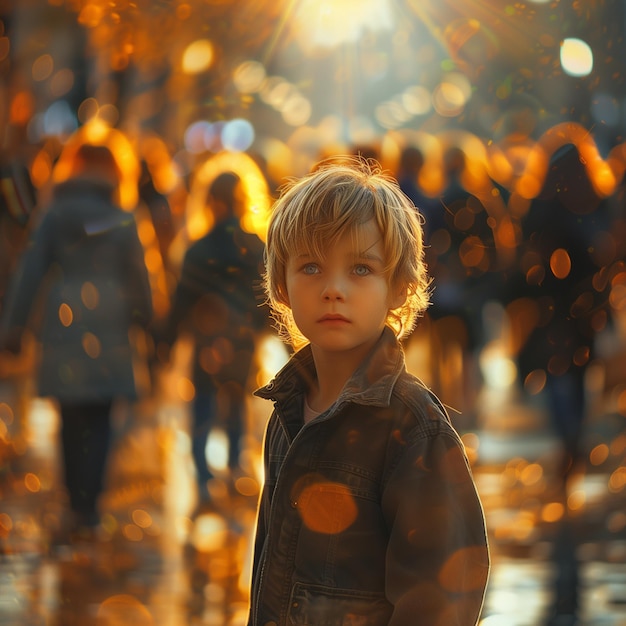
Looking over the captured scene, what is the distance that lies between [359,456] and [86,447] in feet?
13.6

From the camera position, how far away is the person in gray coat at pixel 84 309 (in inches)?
220

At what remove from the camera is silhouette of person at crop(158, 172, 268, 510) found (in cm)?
617

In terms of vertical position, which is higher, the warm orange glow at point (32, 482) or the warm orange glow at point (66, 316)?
the warm orange glow at point (66, 316)

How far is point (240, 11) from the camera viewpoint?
11.0 metres

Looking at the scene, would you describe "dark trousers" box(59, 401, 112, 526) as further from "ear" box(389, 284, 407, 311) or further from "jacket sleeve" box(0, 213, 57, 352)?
"ear" box(389, 284, 407, 311)

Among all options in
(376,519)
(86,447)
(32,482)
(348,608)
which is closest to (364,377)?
(376,519)

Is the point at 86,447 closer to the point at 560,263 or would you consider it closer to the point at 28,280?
the point at 28,280

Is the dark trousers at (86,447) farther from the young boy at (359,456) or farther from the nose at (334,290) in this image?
the nose at (334,290)

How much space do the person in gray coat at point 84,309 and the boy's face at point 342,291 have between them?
387 cm

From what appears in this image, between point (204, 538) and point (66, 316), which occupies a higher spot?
point (66, 316)

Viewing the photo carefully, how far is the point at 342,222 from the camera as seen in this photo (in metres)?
1.78

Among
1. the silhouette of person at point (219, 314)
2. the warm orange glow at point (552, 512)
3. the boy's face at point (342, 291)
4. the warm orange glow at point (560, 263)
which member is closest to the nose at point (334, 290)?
the boy's face at point (342, 291)

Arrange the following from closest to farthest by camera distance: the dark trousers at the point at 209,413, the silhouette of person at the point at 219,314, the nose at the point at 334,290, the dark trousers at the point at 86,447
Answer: the nose at the point at 334,290 < the dark trousers at the point at 86,447 < the silhouette of person at the point at 219,314 < the dark trousers at the point at 209,413

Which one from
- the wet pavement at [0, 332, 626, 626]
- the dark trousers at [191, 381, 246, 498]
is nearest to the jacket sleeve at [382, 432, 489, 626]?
the wet pavement at [0, 332, 626, 626]
